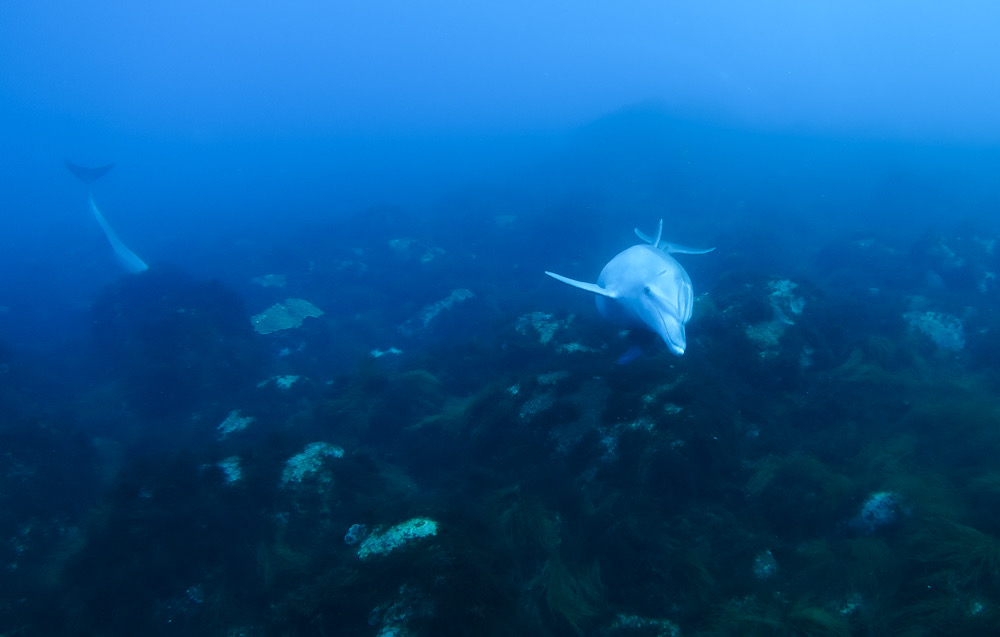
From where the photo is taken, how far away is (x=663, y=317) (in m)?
5.12

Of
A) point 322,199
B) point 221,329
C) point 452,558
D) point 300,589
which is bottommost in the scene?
point 322,199

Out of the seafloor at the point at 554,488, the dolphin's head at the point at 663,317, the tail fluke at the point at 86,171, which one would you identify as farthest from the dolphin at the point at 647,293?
the tail fluke at the point at 86,171

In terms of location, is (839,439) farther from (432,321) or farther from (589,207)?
(589,207)

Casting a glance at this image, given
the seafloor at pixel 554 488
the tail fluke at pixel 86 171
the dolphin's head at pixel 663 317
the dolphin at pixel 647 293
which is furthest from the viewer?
the tail fluke at pixel 86 171

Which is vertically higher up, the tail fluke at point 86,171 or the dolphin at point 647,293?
the dolphin at point 647,293

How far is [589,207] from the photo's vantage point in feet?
73.2

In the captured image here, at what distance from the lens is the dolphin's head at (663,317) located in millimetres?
4809

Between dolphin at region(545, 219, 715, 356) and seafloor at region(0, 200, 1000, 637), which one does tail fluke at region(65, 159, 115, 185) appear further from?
dolphin at region(545, 219, 715, 356)

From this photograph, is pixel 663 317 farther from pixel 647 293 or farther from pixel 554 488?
pixel 554 488

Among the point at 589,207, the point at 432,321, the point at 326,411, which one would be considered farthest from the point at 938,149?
the point at 326,411

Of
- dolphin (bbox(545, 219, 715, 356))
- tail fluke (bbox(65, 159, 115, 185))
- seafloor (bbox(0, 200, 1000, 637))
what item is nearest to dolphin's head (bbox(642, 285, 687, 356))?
dolphin (bbox(545, 219, 715, 356))

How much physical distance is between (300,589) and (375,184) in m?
45.1

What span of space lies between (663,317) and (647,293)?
1.48 feet

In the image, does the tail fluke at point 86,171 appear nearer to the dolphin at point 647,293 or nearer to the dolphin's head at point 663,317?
the dolphin at point 647,293
